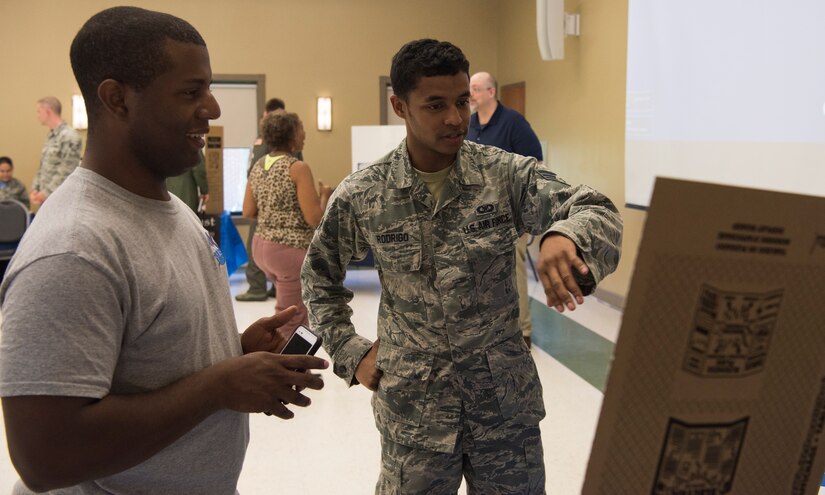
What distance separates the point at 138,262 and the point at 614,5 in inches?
258

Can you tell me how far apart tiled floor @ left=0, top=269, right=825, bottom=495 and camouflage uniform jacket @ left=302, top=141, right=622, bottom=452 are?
1.39m

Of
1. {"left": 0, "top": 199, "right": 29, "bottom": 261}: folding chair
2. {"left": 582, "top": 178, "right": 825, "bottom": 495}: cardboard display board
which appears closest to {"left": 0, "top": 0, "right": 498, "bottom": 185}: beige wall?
{"left": 0, "top": 199, "right": 29, "bottom": 261}: folding chair

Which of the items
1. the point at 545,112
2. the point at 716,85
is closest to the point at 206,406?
the point at 716,85

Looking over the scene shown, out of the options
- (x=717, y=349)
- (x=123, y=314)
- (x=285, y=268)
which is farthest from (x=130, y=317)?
(x=285, y=268)

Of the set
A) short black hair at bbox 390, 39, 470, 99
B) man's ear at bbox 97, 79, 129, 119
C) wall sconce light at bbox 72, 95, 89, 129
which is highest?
wall sconce light at bbox 72, 95, 89, 129

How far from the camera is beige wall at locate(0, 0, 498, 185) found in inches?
380

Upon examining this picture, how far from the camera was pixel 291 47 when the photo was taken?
33.1ft

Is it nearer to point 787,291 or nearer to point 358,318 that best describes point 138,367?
point 787,291

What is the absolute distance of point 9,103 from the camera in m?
9.68

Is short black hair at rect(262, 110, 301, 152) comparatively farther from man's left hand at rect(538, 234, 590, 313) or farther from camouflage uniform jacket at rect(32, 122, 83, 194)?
camouflage uniform jacket at rect(32, 122, 83, 194)

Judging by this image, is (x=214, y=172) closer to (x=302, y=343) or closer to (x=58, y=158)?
(x=58, y=158)

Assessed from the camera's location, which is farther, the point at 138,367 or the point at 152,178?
the point at 152,178

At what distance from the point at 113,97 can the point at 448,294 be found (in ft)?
2.87

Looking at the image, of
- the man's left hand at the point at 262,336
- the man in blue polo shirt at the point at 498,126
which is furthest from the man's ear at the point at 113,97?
the man in blue polo shirt at the point at 498,126
